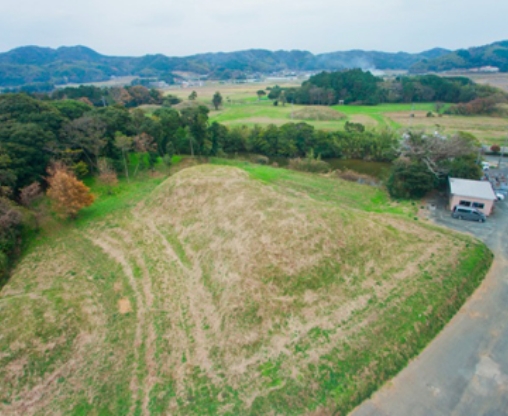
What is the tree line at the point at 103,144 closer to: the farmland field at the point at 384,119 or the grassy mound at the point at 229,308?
the grassy mound at the point at 229,308

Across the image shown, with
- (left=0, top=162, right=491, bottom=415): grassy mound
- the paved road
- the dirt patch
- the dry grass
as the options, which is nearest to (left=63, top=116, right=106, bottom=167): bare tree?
(left=0, top=162, right=491, bottom=415): grassy mound

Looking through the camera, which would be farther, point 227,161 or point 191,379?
point 227,161

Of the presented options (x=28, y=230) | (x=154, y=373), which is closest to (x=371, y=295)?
(x=154, y=373)

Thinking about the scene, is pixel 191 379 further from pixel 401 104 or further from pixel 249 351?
pixel 401 104

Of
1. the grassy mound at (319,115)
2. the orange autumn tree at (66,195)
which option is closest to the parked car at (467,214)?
the orange autumn tree at (66,195)

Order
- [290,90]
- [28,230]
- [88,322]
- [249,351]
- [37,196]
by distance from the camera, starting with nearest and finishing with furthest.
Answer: [249,351] < [88,322] < [28,230] < [37,196] < [290,90]

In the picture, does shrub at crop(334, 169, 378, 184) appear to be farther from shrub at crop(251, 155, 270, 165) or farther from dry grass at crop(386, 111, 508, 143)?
dry grass at crop(386, 111, 508, 143)

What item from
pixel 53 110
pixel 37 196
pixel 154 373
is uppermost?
pixel 53 110

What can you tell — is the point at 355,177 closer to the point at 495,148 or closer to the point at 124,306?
the point at 495,148
